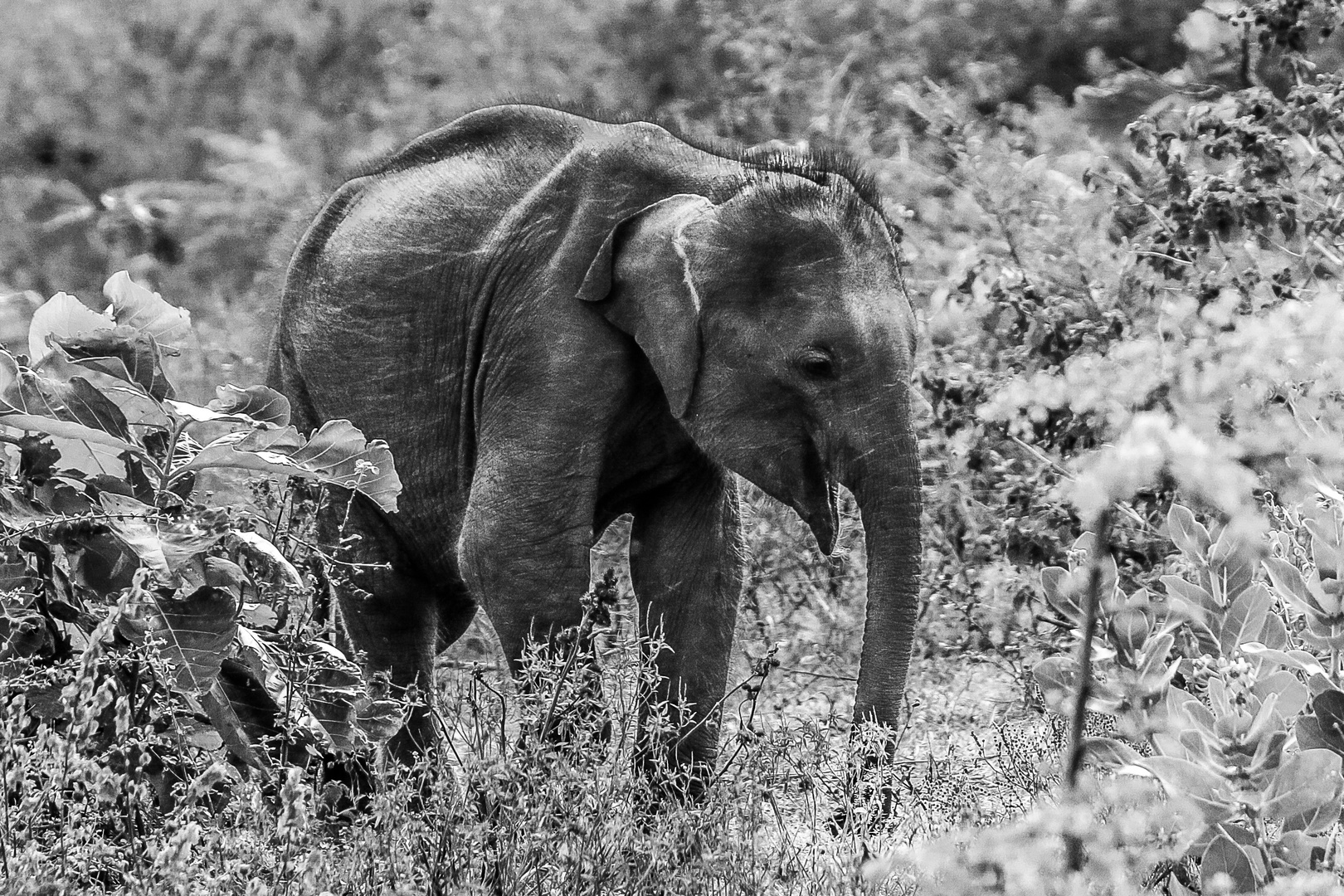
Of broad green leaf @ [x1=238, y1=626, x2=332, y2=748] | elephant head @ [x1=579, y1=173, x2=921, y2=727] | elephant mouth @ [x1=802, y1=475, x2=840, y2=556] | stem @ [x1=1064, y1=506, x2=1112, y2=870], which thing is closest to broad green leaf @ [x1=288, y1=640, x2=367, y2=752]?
broad green leaf @ [x1=238, y1=626, x2=332, y2=748]

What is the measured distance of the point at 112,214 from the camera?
1344cm

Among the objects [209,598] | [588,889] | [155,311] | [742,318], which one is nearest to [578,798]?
[588,889]

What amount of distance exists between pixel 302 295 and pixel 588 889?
72.0 inches

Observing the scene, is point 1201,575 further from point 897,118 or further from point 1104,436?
point 897,118

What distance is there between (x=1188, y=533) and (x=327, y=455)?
70.3 inches

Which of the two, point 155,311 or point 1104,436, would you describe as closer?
point 155,311

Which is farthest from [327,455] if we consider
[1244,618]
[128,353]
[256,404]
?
[1244,618]

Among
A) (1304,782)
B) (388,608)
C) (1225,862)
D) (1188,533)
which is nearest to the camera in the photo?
(1304,782)

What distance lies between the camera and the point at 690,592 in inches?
177

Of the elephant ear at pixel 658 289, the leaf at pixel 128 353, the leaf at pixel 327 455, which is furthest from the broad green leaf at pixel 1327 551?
the leaf at pixel 128 353

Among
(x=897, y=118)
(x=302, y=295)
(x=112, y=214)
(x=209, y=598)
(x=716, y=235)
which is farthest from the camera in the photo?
(x=112, y=214)

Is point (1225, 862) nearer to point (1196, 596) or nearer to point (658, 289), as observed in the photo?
point (1196, 596)

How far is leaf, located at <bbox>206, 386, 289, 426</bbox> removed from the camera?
12.8 ft

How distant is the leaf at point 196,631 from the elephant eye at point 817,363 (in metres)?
1.29
